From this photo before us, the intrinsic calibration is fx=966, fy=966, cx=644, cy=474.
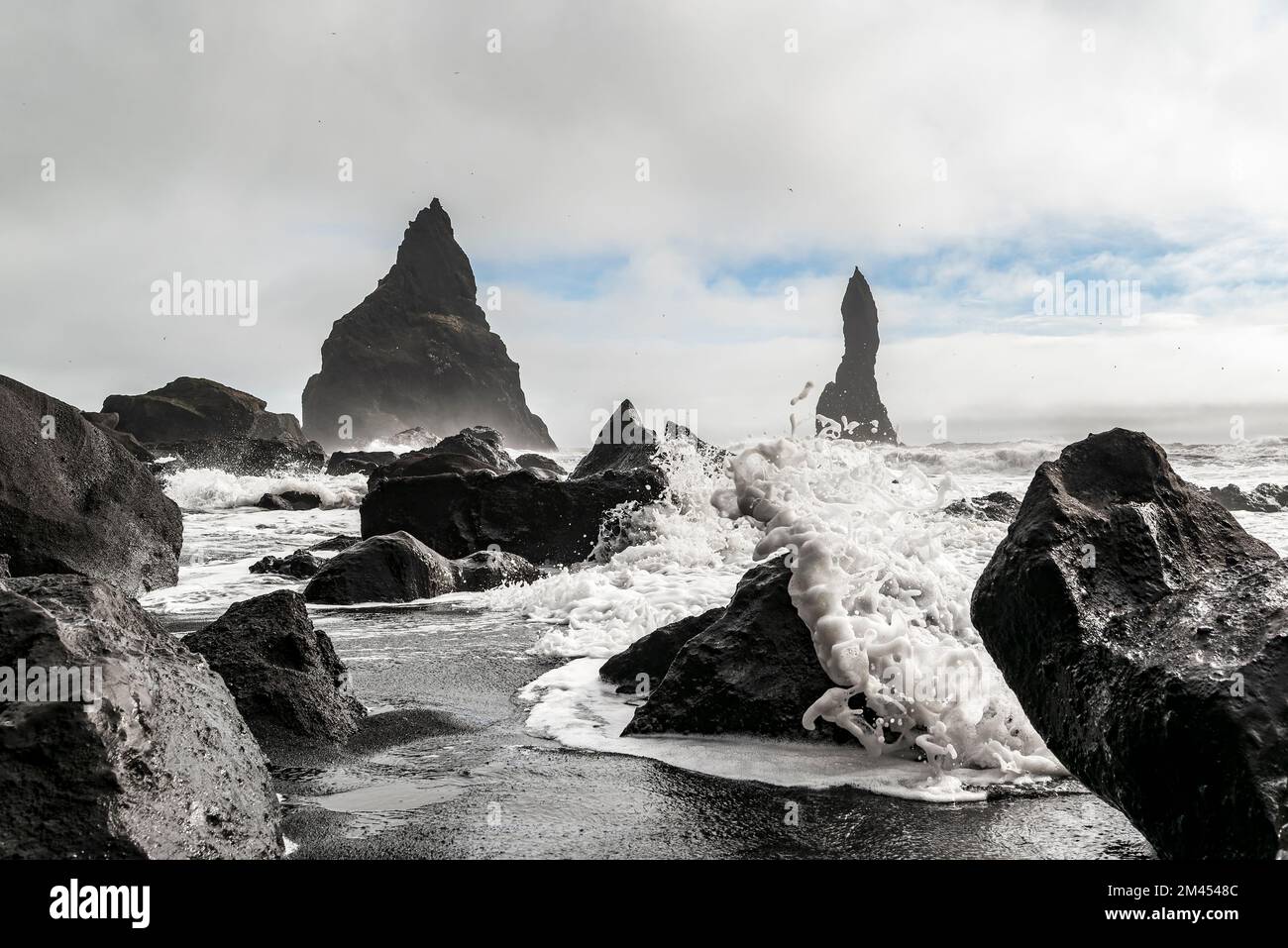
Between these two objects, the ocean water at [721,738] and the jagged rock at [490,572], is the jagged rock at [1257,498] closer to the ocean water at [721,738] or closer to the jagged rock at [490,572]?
the ocean water at [721,738]

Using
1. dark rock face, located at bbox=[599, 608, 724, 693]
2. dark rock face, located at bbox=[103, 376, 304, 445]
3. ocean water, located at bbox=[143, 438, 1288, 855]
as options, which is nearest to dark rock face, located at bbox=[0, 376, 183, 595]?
ocean water, located at bbox=[143, 438, 1288, 855]

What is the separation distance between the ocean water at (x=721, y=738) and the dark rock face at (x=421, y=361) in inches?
3298

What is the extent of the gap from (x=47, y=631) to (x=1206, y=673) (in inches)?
120

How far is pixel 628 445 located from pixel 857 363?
7970cm

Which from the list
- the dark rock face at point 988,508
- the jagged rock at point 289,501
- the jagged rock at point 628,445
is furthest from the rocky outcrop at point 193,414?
the dark rock face at point 988,508

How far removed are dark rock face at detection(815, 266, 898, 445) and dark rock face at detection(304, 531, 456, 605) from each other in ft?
262

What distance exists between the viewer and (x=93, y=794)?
7.96 feet

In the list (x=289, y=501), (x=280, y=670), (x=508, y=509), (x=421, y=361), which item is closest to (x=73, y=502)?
(x=508, y=509)

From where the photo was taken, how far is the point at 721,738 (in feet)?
14.1

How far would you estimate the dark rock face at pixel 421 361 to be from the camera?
90.8m

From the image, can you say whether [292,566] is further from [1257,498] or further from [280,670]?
[1257,498]

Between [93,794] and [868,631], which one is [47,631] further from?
[868,631]
